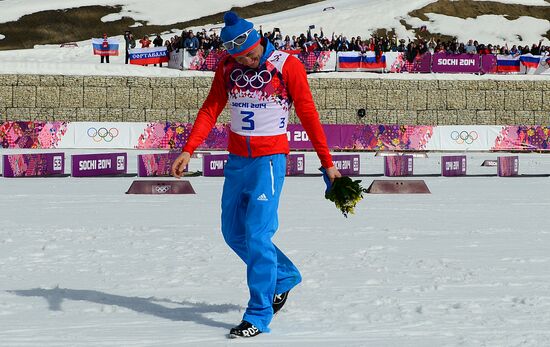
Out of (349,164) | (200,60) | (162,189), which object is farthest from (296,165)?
(200,60)

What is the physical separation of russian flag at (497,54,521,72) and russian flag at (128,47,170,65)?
554 inches

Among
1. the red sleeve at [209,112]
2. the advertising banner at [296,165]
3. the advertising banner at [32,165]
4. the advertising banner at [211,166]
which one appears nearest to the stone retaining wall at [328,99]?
the advertising banner at [296,165]

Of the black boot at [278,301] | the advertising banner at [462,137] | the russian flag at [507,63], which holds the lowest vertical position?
the black boot at [278,301]

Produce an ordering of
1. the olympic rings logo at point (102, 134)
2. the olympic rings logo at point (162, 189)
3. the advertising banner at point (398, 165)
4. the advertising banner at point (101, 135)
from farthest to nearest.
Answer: the olympic rings logo at point (102, 134) < the advertising banner at point (101, 135) < the advertising banner at point (398, 165) < the olympic rings logo at point (162, 189)

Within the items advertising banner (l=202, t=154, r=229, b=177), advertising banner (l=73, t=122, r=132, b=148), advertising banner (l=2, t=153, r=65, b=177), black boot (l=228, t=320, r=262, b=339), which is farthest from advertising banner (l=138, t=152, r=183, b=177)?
black boot (l=228, t=320, r=262, b=339)

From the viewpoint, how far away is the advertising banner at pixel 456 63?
38875 mm

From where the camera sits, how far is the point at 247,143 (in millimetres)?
6363

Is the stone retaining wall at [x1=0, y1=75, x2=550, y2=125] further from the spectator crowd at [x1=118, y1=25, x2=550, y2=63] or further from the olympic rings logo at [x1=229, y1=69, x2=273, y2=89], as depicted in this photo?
the olympic rings logo at [x1=229, y1=69, x2=273, y2=89]

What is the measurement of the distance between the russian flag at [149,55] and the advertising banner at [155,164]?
17.8 m

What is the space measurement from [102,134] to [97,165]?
9.79 m

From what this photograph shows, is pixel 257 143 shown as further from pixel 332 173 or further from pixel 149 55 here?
pixel 149 55

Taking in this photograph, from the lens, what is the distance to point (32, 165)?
21297 millimetres

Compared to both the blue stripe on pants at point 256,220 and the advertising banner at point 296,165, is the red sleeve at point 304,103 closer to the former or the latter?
the blue stripe on pants at point 256,220

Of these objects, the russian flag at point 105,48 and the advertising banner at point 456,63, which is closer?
the advertising banner at point 456,63
